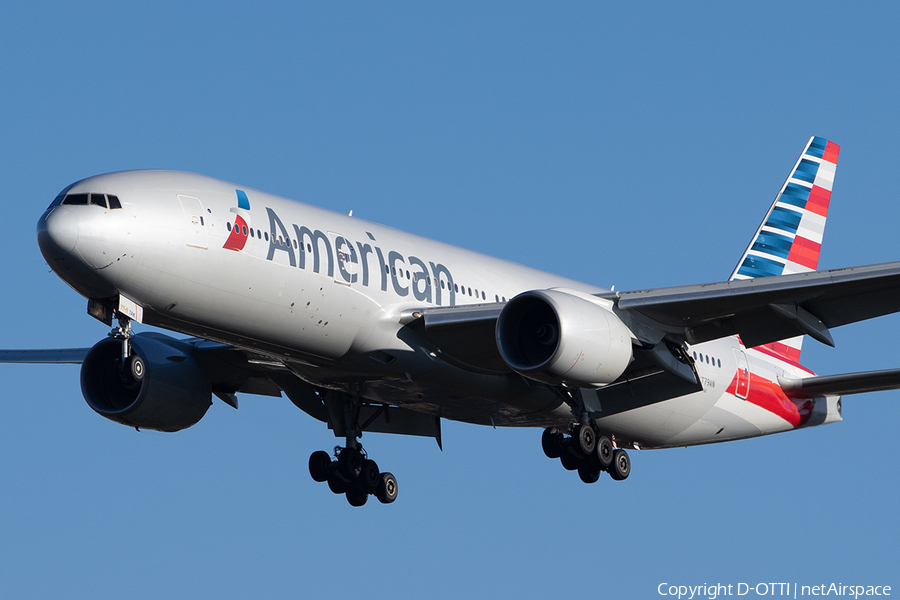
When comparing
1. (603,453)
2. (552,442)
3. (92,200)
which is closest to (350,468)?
(552,442)

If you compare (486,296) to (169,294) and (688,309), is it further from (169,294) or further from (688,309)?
(169,294)

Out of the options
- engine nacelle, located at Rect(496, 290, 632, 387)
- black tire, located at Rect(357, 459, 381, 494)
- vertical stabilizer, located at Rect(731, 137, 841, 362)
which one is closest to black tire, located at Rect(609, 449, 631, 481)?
engine nacelle, located at Rect(496, 290, 632, 387)

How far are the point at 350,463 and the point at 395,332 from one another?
602cm

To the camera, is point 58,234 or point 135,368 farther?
point 135,368

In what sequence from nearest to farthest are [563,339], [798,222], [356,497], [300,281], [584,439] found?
[300,281]
[563,339]
[584,439]
[356,497]
[798,222]

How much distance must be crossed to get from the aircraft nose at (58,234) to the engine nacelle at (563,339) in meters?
8.36

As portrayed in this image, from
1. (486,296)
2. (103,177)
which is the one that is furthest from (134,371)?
(486,296)

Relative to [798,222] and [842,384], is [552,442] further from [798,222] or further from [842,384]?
[798,222]

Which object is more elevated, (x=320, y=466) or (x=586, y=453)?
(x=586, y=453)

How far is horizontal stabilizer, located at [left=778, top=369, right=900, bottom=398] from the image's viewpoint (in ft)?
92.4

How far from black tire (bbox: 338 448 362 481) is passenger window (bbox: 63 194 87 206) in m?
10.6

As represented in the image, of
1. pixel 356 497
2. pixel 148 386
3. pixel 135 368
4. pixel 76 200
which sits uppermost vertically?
pixel 76 200

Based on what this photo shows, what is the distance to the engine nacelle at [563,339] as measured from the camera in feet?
79.3

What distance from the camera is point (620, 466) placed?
29.2 metres
